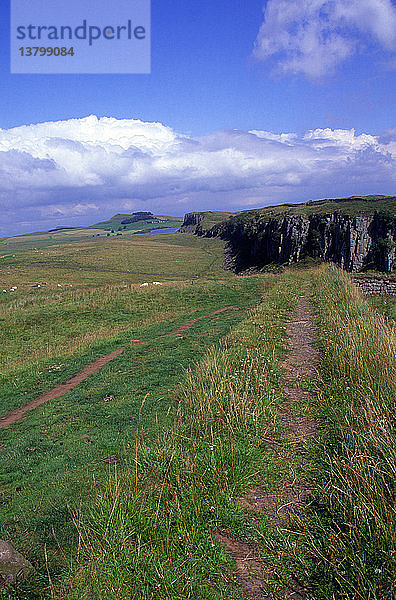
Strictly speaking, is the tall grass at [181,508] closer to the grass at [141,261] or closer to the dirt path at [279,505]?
the dirt path at [279,505]

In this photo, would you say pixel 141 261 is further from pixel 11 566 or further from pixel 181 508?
pixel 11 566

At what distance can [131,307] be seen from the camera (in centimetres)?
3198

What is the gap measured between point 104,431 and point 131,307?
2213cm

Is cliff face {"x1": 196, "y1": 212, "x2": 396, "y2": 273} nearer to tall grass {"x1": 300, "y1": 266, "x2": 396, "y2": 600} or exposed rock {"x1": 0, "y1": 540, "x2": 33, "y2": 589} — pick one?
tall grass {"x1": 300, "y1": 266, "x2": 396, "y2": 600}

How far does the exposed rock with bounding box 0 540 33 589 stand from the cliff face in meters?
39.6

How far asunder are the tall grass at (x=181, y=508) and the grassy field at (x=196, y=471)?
0.02m

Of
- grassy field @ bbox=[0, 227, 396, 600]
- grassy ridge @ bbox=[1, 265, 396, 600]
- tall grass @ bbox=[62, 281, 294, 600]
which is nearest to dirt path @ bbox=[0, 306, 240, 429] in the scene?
grassy field @ bbox=[0, 227, 396, 600]

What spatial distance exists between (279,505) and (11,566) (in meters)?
3.71

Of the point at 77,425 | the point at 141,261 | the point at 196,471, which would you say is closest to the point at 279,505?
the point at 196,471

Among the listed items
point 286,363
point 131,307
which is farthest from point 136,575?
point 131,307

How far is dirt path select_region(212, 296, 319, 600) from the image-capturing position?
4.24m

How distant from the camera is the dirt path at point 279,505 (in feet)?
13.9

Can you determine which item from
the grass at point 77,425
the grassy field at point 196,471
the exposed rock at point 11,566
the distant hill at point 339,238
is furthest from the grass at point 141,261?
the exposed rock at point 11,566

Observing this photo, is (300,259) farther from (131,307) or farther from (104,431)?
(104,431)
